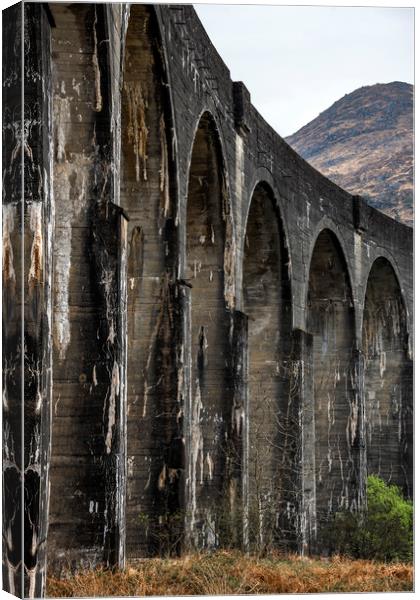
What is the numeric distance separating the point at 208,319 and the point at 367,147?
8203 mm

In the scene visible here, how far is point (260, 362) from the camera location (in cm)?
2203

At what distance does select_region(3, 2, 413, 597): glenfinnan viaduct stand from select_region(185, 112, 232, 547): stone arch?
3cm

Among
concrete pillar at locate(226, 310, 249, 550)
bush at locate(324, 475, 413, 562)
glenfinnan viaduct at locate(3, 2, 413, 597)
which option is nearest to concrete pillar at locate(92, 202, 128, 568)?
glenfinnan viaduct at locate(3, 2, 413, 597)

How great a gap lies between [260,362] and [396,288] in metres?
9.32

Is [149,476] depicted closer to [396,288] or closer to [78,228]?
[78,228]

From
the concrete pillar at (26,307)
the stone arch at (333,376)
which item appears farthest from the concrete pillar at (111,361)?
the stone arch at (333,376)

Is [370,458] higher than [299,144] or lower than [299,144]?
lower

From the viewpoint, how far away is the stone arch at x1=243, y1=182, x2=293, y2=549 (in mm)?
21344

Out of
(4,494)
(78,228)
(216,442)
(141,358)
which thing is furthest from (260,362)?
(4,494)

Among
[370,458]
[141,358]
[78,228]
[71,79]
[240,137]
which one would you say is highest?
[240,137]

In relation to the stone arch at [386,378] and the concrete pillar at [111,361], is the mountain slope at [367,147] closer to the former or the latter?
the stone arch at [386,378]

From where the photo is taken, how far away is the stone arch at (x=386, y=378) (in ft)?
98.2

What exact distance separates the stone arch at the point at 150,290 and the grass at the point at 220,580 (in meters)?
2.97

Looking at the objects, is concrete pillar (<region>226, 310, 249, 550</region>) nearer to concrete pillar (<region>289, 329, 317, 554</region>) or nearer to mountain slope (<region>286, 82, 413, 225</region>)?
concrete pillar (<region>289, 329, 317, 554</region>)
